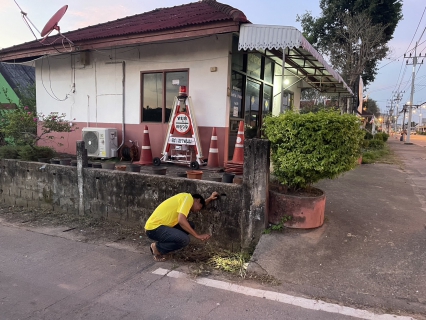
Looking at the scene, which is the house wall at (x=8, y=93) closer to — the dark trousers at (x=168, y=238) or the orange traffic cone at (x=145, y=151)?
the orange traffic cone at (x=145, y=151)

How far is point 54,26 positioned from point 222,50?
4.63 metres

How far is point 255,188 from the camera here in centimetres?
439

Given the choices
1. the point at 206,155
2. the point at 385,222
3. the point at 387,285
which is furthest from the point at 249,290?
→ the point at 206,155

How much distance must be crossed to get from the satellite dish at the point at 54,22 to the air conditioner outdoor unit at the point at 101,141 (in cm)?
276

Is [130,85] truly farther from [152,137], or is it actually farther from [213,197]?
[213,197]

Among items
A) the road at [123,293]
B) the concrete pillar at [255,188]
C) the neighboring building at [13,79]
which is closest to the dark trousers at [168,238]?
the road at [123,293]

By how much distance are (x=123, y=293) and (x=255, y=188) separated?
7.11ft

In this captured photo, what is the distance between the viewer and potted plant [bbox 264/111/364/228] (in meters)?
4.21

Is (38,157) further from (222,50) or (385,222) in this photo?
(385,222)

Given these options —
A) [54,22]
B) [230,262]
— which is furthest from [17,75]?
[230,262]

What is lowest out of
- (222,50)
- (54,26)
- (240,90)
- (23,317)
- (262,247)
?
(23,317)

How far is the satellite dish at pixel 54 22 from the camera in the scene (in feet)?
26.7

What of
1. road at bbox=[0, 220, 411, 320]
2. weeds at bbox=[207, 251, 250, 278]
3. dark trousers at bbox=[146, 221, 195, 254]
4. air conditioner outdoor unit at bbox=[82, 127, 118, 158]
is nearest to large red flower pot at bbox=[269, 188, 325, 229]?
weeds at bbox=[207, 251, 250, 278]

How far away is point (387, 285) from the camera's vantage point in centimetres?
A: 339
